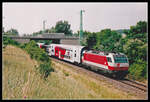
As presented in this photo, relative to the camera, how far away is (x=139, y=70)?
911 inches

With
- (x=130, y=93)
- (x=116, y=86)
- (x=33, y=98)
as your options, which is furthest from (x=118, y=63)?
(x=33, y=98)

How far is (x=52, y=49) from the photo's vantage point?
133 ft

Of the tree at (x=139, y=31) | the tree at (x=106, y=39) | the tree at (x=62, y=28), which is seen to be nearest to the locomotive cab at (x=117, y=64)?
the tree at (x=139, y=31)

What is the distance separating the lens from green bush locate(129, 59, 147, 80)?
74.8 feet

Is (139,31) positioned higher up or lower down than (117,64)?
higher up

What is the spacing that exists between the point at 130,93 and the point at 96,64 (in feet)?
25.4

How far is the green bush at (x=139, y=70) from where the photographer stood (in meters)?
22.8

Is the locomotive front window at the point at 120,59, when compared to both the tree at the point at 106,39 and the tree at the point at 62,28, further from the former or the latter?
the tree at the point at 62,28

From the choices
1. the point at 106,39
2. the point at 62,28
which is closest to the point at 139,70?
the point at 106,39

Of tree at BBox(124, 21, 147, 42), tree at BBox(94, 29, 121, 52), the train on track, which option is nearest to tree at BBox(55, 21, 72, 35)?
tree at BBox(94, 29, 121, 52)

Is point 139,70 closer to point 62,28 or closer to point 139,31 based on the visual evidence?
point 139,31

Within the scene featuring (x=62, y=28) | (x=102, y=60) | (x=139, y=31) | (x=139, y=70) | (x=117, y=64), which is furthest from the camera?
(x=62, y=28)

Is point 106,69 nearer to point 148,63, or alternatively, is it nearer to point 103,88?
point 103,88

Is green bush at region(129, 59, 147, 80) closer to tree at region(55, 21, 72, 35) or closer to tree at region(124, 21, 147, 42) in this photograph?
tree at region(124, 21, 147, 42)
